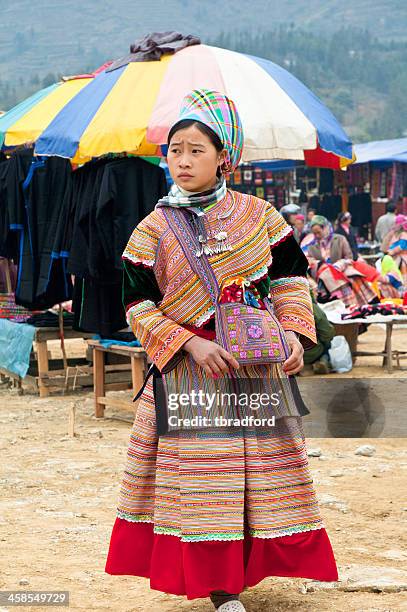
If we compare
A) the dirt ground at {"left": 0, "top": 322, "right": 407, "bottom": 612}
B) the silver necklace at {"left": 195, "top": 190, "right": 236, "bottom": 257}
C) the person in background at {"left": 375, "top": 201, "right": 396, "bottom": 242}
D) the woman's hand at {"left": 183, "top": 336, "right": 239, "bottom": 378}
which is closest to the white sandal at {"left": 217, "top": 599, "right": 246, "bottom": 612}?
Result: the dirt ground at {"left": 0, "top": 322, "right": 407, "bottom": 612}

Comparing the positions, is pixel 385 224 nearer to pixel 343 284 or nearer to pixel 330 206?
pixel 330 206

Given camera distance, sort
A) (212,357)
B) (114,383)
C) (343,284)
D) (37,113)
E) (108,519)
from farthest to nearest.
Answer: (343,284)
(37,113)
(114,383)
(108,519)
(212,357)

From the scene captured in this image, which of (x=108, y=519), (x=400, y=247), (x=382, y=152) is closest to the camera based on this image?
(x=108, y=519)

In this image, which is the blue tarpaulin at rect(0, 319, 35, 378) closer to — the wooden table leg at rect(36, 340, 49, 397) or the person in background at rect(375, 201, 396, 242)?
the wooden table leg at rect(36, 340, 49, 397)

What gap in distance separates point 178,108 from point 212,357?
4232mm

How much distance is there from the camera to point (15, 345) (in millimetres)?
9328

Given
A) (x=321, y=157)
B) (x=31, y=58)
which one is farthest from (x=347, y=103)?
(x=321, y=157)

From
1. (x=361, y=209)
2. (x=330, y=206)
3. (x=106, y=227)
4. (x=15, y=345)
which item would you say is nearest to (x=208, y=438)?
(x=106, y=227)

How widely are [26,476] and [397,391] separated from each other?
2.13 metres

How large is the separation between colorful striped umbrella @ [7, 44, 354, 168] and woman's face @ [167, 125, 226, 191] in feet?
11.9

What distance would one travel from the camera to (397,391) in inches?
203

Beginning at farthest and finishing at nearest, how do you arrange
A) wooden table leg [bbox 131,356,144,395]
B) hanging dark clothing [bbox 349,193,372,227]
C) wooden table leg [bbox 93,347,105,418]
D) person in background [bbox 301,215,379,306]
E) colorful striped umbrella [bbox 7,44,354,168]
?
hanging dark clothing [bbox 349,193,372,227], person in background [bbox 301,215,379,306], wooden table leg [bbox 93,347,105,418], wooden table leg [bbox 131,356,144,395], colorful striped umbrella [bbox 7,44,354,168]

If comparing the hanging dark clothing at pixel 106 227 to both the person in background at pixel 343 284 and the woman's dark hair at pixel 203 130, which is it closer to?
the person in background at pixel 343 284

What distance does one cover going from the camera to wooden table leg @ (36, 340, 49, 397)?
29.8 ft
